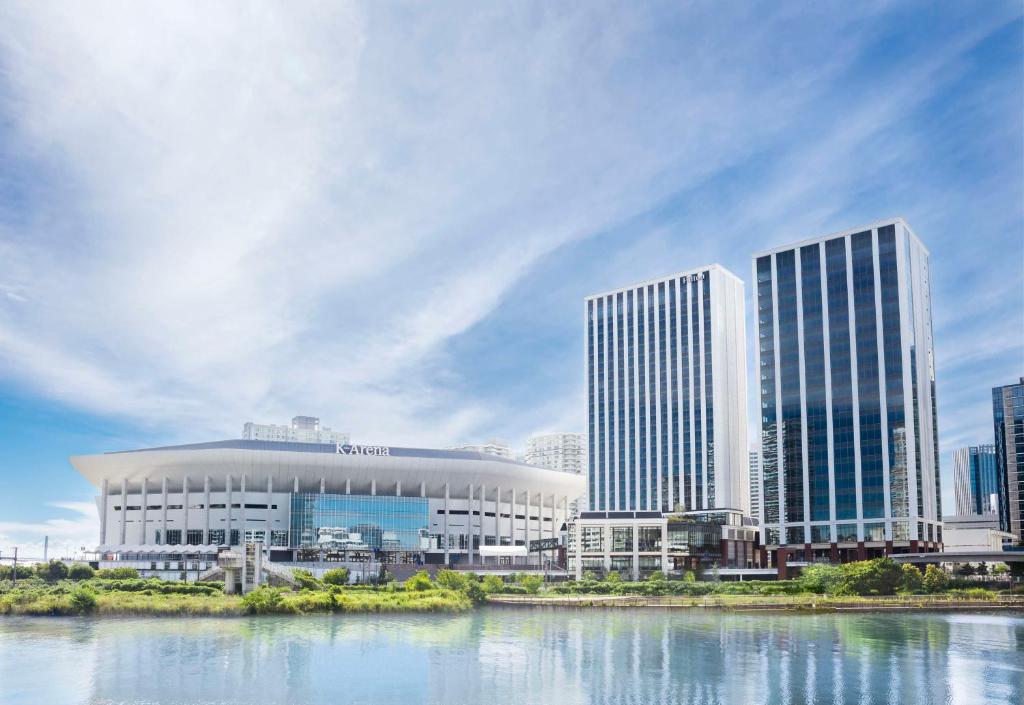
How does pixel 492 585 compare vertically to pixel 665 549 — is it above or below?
below

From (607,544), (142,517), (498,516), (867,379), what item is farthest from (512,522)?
(867,379)

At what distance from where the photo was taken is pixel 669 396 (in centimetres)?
14600

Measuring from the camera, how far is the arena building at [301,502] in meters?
118

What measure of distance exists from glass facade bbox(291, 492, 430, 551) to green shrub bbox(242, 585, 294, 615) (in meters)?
52.6

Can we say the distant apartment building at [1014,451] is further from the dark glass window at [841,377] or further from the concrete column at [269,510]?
the concrete column at [269,510]

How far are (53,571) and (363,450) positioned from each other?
40843 mm

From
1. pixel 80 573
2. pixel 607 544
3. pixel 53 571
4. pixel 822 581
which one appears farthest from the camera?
pixel 607 544

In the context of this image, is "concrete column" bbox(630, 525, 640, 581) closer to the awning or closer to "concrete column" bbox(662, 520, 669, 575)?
"concrete column" bbox(662, 520, 669, 575)

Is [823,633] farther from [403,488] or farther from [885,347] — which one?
[403,488]

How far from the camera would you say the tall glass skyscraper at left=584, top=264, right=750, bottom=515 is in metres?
141

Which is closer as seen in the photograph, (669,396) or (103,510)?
(103,510)

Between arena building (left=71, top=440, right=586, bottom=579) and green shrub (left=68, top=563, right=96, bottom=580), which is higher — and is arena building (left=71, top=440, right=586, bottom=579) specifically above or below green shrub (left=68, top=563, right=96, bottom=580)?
above

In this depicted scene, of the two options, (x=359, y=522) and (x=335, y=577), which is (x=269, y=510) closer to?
(x=359, y=522)

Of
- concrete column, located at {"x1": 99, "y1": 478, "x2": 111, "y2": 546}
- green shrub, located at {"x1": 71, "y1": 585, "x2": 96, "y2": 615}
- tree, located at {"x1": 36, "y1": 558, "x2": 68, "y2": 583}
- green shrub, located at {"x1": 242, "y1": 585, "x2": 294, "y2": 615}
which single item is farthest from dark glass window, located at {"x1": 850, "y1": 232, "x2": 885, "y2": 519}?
concrete column, located at {"x1": 99, "y1": 478, "x2": 111, "y2": 546}
